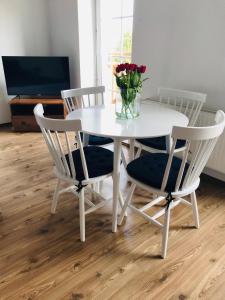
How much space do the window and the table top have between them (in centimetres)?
154

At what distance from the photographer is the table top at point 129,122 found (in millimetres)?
1585

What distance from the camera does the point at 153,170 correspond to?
1.64m

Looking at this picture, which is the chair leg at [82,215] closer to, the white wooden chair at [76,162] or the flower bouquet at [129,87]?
the white wooden chair at [76,162]

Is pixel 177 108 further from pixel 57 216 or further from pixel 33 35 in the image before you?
pixel 33 35

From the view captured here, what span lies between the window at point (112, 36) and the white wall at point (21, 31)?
1.03 meters

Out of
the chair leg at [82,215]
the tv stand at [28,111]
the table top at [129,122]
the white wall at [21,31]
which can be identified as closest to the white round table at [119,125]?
the table top at [129,122]

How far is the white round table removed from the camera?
1584 mm

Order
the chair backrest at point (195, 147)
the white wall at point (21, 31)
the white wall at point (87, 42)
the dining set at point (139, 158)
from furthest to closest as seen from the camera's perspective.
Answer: the white wall at point (21, 31) → the white wall at point (87, 42) → the dining set at point (139, 158) → the chair backrest at point (195, 147)

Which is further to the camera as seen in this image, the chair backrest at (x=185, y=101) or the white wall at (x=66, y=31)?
the white wall at (x=66, y=31)

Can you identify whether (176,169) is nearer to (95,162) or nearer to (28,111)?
(95,162)

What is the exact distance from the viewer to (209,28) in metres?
2.25

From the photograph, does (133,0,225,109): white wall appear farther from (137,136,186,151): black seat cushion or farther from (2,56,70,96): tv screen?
(2,56,70,96): tv screen

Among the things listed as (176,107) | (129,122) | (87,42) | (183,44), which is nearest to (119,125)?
(129,122)

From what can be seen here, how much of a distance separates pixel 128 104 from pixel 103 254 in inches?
42.1
